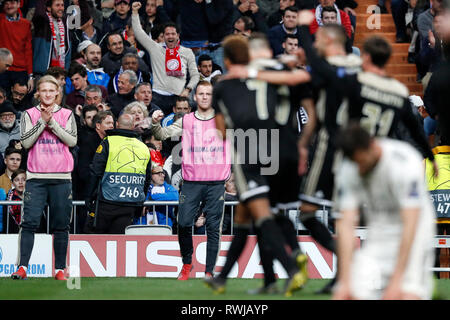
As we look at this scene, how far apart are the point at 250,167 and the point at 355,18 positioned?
37.6ft

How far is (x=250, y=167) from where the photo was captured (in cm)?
888

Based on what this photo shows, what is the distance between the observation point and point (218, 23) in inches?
734

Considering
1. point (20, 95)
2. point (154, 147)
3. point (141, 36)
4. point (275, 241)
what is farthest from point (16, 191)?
point (275, 241)

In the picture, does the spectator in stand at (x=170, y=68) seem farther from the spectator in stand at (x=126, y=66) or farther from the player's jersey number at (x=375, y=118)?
the player's jersey number at (x=375, y=118)

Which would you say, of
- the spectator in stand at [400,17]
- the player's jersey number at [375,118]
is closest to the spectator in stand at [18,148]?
the player's jersey number at [375,118]

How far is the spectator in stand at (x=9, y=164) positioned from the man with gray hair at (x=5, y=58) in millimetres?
2246

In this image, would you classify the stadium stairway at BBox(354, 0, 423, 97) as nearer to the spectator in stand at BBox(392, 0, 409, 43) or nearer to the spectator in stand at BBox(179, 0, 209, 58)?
the spectator in stand at BBox(392, 0, 409, 43)

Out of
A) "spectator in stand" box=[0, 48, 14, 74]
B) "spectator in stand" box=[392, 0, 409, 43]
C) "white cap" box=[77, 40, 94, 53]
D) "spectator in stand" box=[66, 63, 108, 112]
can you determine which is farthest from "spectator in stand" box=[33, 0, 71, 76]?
"spectator in stand" box=[392, 0, 409, 43]

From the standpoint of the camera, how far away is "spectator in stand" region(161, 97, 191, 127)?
1606cm

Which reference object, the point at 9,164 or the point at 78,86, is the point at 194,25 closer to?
the point at 78,86

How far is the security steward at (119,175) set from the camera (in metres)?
13.5

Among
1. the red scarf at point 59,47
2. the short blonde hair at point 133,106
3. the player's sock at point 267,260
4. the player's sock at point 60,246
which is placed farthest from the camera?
the red scarf at point 59,47

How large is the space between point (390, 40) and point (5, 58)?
8664 mm
